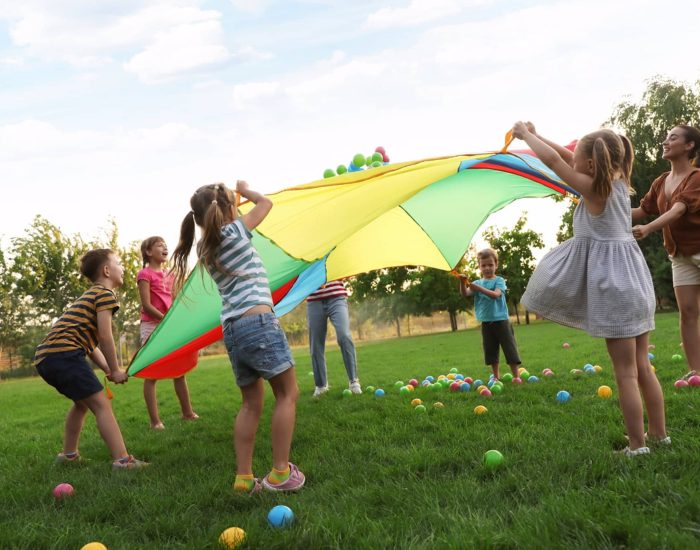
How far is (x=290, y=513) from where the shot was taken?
2336mm

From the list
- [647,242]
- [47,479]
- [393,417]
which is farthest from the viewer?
[647,242]

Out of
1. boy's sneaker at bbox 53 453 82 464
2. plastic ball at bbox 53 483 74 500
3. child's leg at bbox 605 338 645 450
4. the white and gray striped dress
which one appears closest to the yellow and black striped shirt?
boy's sneaker at bbox 53 453 82 464

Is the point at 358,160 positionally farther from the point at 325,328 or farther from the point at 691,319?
the point at 691,319

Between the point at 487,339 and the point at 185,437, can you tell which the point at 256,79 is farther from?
the point at 185,437

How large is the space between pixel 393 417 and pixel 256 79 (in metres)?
5.36

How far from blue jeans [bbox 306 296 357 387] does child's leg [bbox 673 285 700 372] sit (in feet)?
9.30

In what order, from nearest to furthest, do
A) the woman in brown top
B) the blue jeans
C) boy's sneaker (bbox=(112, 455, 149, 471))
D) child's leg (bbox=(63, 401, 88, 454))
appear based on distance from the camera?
boy's sneaker (bbox=(112, 455, 149, 471)) < child's leg (bbox=(63, 401, 88, 454)) < the woman in brown top < the blue jeans

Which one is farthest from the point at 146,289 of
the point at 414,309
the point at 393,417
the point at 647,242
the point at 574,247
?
the point at 414,309

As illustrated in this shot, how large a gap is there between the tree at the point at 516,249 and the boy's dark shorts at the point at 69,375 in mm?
28764

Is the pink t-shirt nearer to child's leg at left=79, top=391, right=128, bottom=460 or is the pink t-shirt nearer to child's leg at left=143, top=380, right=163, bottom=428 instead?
child's leg at left=143, top=380, right=163, bottom=428

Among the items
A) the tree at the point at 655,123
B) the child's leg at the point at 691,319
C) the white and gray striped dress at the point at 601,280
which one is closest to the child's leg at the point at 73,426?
the white and gray striped dress at the point at 601,280

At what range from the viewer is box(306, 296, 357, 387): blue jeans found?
18.9 feet

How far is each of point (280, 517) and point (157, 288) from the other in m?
3.07

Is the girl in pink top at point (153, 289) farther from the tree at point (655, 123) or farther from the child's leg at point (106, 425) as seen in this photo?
the tree at point (655, 123)
